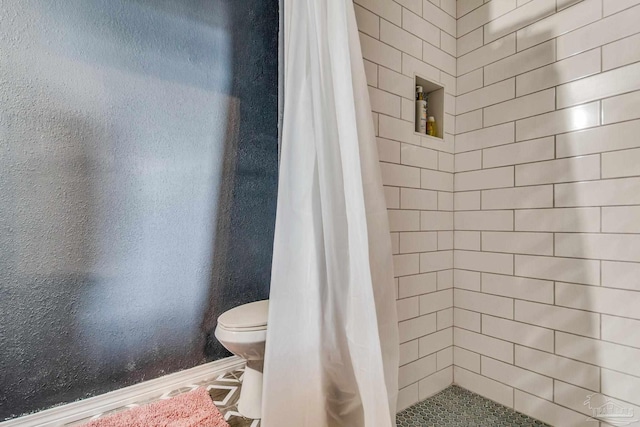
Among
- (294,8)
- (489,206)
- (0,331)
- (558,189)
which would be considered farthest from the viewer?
(489,206)

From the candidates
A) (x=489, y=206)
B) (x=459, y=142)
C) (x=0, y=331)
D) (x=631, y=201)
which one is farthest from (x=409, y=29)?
(x=0, y=331)

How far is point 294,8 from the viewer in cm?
106

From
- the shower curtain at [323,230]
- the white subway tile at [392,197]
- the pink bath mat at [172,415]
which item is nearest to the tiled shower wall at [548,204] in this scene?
the white subway tile at [392,197]

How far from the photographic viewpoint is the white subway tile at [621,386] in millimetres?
1120

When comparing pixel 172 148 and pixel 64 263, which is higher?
pixel 172 148

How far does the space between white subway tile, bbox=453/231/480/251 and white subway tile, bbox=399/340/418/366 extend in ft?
1.80

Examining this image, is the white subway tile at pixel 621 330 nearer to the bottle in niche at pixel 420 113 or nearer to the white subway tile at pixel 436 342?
the white subway tile at pixel 436 342

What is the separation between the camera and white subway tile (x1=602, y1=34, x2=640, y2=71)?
1.13m

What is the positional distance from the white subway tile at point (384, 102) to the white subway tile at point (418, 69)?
0.15 m

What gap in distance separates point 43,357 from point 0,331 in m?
0.19

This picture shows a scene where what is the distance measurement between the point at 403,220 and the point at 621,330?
867 mm

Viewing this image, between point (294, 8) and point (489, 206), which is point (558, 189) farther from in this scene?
point (294, 8)

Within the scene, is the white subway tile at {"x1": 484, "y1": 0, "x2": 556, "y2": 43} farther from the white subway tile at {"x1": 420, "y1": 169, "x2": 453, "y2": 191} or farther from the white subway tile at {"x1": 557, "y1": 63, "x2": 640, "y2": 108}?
the white subway tile at {"x1": 420, "y1": 169, "x2": 453, "y2": 191}

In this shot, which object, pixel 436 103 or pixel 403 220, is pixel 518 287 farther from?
pixel 436 103
